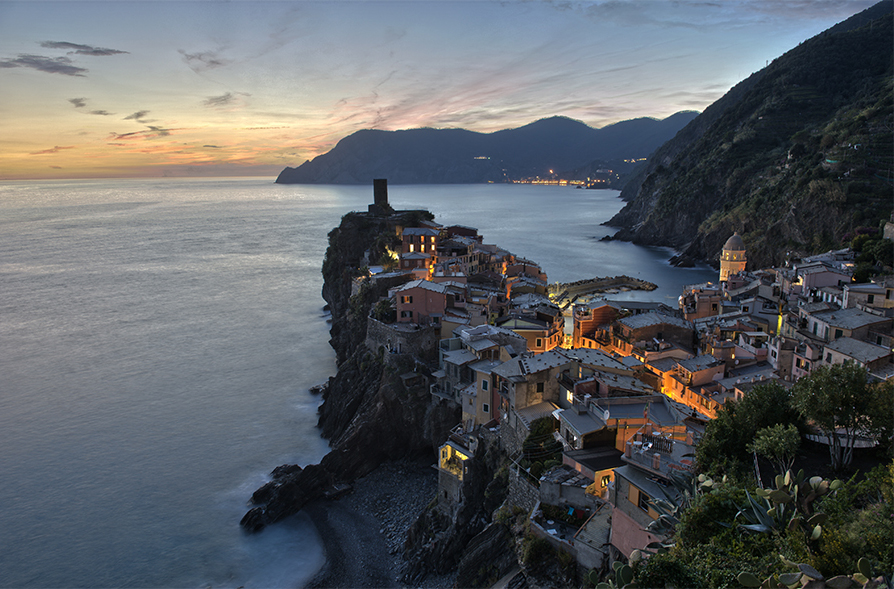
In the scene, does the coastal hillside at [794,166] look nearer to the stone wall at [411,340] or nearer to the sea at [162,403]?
the sea at [162,403]

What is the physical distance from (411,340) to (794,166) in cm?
4434

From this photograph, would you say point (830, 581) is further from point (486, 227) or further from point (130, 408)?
point (486, 227)

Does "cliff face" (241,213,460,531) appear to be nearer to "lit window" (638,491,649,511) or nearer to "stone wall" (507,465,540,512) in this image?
"stone wall" (507,465,540,512)

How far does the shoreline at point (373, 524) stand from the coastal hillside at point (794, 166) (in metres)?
34.3

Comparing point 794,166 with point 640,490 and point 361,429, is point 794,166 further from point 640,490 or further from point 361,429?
point 640,490

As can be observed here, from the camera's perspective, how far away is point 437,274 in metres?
28.8

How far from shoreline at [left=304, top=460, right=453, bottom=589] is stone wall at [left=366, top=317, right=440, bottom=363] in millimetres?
4314

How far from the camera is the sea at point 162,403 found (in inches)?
669

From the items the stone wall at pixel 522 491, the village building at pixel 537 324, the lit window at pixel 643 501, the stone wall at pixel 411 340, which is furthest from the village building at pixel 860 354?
the stone wall at pixel 411 340

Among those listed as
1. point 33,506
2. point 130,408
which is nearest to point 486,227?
point 130,408

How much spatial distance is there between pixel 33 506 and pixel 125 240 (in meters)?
70.9

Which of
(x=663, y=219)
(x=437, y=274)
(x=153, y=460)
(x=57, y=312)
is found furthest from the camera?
(x=663, y=219)

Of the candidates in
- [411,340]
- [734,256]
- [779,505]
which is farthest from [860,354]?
[734,256]

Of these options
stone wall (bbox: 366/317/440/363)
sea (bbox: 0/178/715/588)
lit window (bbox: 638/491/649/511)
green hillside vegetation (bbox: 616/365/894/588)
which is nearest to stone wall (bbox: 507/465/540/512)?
lit window (bbox: 638/491/649/511)
